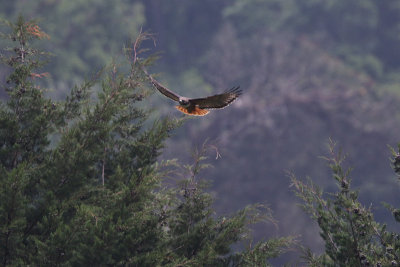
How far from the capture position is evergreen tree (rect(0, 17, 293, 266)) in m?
5.15

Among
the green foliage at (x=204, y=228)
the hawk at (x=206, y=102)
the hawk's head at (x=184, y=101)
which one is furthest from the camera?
the green foliage at (x=204, y=228)

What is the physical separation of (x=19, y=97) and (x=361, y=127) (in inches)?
1407

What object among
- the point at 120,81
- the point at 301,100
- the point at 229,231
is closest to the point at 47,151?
the point at 120,81

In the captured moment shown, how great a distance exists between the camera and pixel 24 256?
212 inches

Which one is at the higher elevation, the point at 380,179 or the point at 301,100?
the point at 301,100

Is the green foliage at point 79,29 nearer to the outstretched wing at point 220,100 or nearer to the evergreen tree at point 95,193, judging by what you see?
the evergreen tree at point 95,193

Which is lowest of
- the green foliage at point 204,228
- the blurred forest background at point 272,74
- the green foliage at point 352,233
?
the green foliage at point 352,233

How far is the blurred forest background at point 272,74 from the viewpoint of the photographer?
1494 inches

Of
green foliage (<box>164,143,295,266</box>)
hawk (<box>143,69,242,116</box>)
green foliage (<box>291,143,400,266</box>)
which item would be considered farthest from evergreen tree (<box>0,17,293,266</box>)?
hawk (<box>143,69,242,116</box>)

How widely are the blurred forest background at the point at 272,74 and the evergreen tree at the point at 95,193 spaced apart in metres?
28.1

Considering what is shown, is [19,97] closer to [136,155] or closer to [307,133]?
[136,155]

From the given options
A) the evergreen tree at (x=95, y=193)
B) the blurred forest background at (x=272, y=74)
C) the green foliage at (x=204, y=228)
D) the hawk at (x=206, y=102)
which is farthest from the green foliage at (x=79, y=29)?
the hawk at (x=206, y=102)

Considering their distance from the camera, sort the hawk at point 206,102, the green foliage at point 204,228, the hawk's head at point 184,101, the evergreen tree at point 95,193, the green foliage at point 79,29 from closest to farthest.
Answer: the hawk's head at point 184,101, the hawk at point 206,102, the evergreen tree at point 95,193, the green foliage at point 204,228, the green foliage at point 79,29

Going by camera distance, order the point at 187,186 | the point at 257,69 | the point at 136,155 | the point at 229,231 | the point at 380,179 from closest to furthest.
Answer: the point at 229,231 → the point at 187,186 → the point at 136,155 → the point at 380,179 → the point at 257,69
